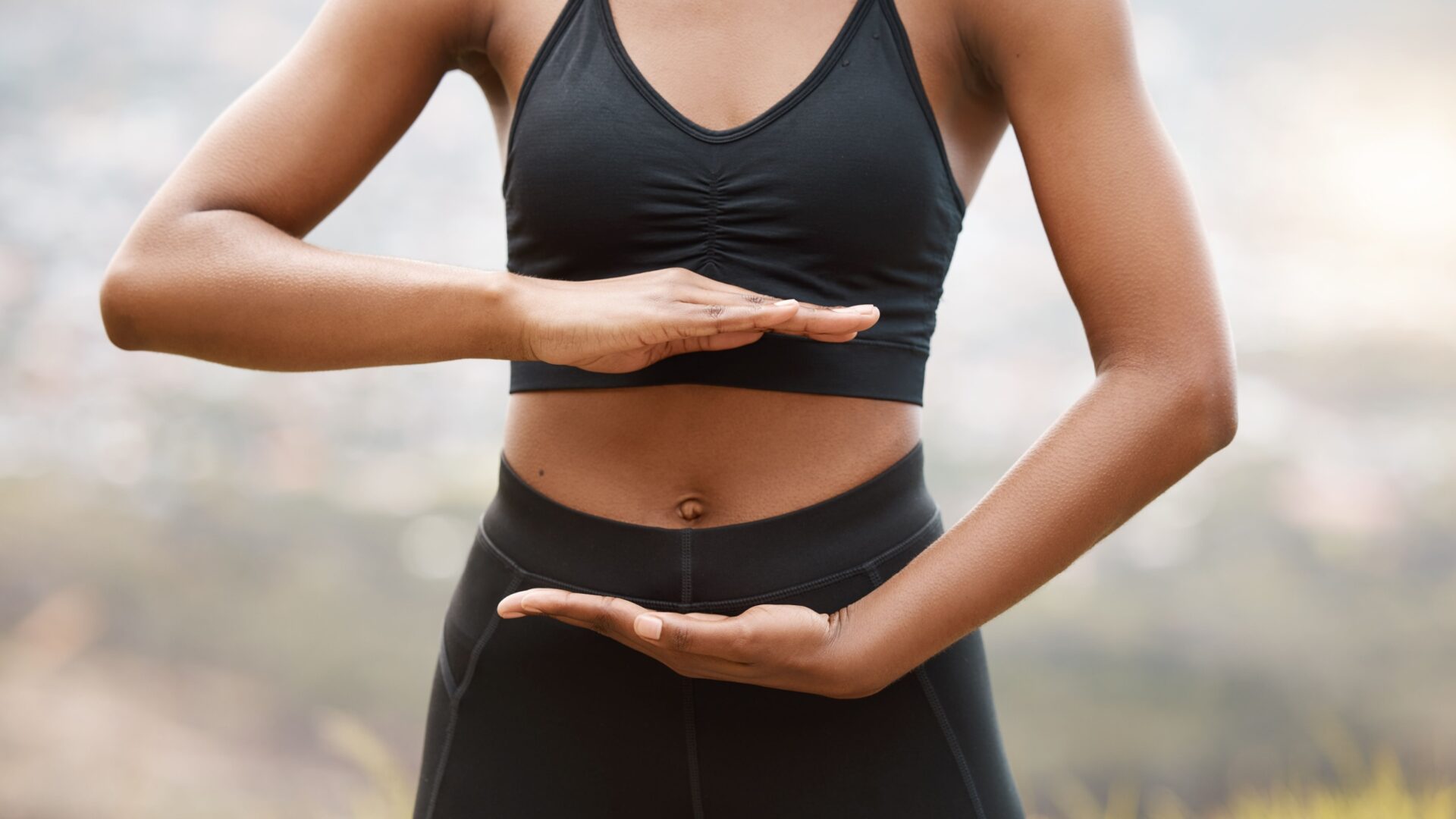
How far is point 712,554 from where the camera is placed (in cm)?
99

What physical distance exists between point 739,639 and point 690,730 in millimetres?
195

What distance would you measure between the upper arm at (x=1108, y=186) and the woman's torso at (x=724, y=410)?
8 cm

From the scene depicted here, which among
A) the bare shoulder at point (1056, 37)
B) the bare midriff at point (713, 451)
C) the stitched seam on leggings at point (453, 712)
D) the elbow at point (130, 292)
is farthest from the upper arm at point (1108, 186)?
the elbow at point (130, 292)

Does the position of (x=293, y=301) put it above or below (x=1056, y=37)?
below

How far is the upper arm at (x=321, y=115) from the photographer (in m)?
1.04

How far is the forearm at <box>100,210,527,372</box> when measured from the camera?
96 centimetres

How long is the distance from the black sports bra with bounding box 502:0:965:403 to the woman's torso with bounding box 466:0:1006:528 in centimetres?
2

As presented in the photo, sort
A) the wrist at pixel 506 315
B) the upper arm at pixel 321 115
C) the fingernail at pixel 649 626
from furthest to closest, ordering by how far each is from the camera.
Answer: the upper arm at pixel 321 115, the wrist at pixel 506 315, the fingernail at pixel 649 626

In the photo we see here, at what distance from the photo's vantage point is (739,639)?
85 centimetres

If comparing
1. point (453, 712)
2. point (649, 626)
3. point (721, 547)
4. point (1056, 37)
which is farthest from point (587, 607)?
point (1056, 37)

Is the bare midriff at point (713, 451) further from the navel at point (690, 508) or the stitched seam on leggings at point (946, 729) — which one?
the stitched seam on leggings at point (946, 729)

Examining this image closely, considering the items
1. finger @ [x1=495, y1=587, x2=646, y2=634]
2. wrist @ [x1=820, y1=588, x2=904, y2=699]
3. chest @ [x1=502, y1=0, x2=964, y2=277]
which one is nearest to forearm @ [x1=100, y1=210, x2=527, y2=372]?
chest @ [x1=502, y1=0, x2=964, y2=277]

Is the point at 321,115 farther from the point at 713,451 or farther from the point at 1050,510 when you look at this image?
the point at 1050,510

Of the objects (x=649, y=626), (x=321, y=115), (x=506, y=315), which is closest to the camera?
(x=649, y=626)
